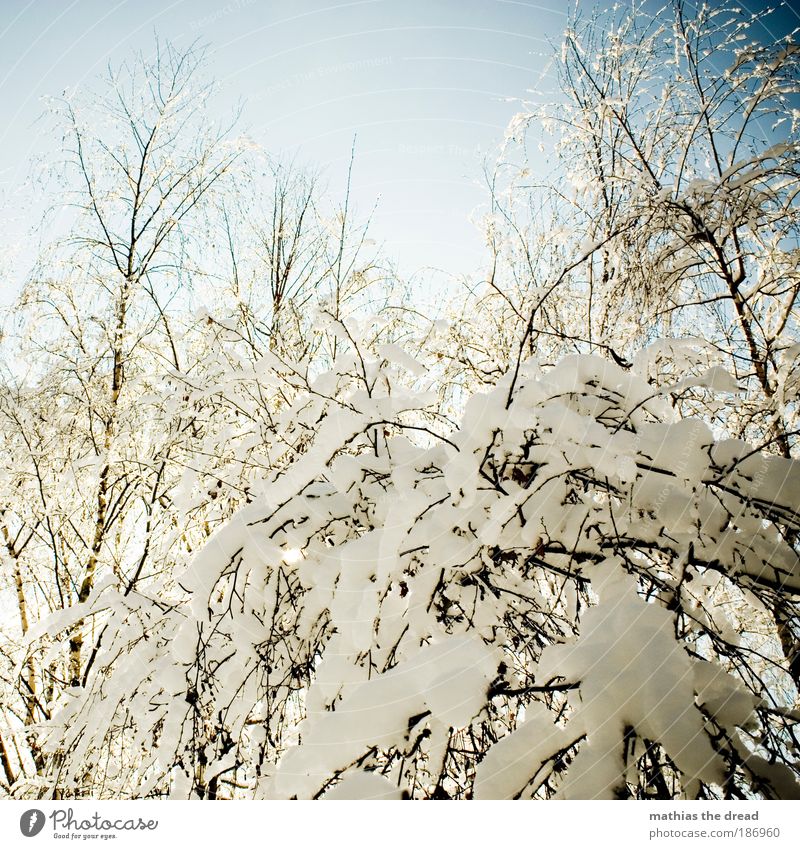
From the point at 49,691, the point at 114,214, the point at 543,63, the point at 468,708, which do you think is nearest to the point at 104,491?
the point at 49,691

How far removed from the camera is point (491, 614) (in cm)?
74

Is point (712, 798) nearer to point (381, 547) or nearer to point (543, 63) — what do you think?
point (381, 547)
